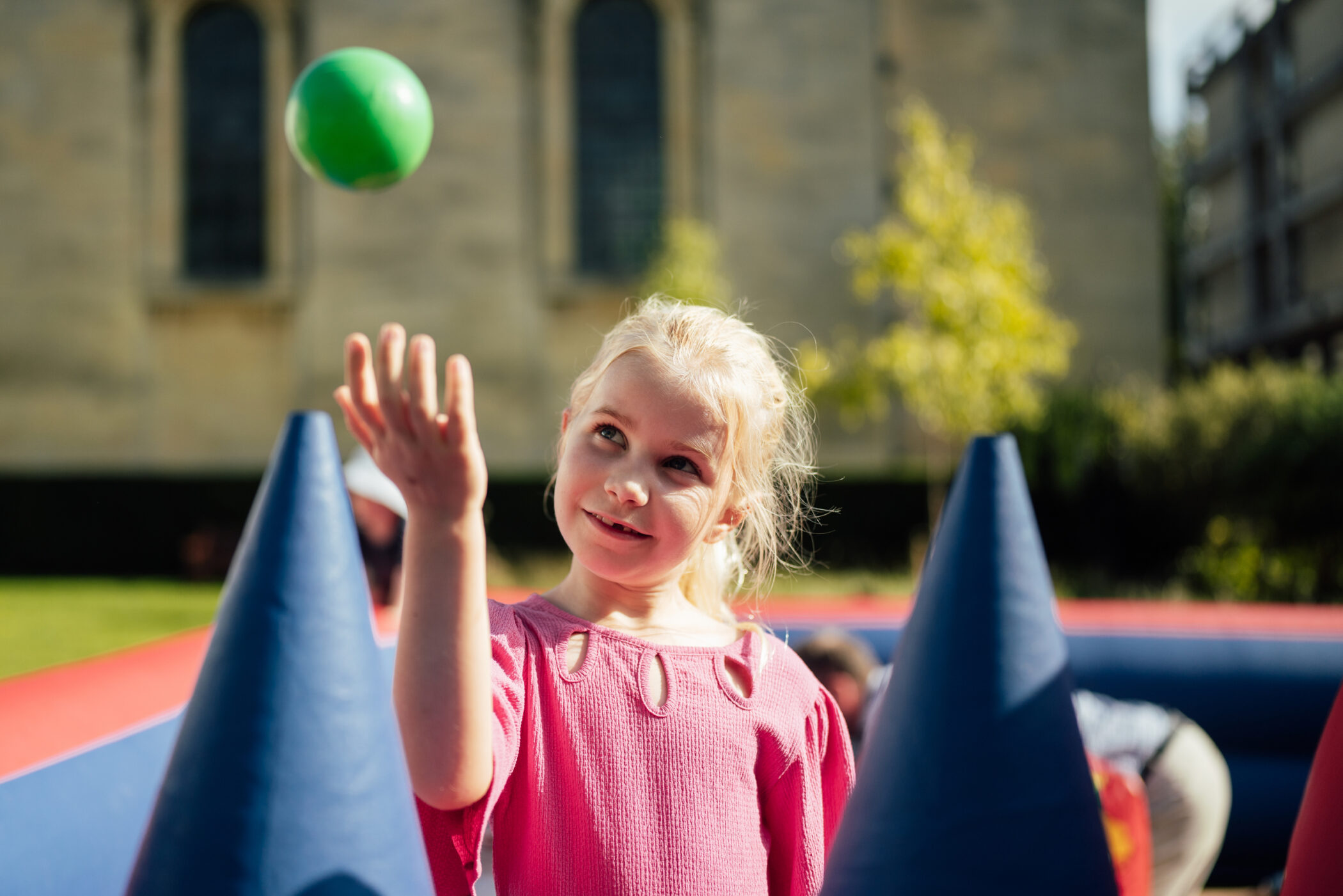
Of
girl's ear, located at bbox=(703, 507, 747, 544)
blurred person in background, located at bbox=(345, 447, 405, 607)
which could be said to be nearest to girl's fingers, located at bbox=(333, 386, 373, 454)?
girl's ear, located at bbox=(703, 507, 747, 544)

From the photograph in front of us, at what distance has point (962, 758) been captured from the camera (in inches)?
48.5

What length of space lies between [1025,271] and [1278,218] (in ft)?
58.7

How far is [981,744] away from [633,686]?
0.47 metres

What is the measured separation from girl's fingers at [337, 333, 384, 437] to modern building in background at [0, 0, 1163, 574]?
550 inches

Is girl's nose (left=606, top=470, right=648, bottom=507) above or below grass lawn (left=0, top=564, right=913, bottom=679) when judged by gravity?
above

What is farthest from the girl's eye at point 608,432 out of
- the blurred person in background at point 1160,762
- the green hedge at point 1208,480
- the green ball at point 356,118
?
the green hedge at point 1208,480

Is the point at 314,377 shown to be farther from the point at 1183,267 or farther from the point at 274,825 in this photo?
the point at 1183,267

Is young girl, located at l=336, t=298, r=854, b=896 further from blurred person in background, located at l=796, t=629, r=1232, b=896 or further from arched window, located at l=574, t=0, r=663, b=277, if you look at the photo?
arched window, located at l=574, t=0, r=663, b=277

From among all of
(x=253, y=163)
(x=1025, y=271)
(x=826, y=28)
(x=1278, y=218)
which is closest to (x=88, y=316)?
(x=253, y=163)

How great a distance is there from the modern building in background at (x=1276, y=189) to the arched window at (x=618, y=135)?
15.5 metres

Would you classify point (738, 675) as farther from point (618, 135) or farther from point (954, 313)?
point (618, 135)

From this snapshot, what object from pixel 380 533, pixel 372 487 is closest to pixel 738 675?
pixel 372 487

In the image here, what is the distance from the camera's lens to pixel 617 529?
1475mm

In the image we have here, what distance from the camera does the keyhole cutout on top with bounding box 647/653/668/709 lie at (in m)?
1.46
